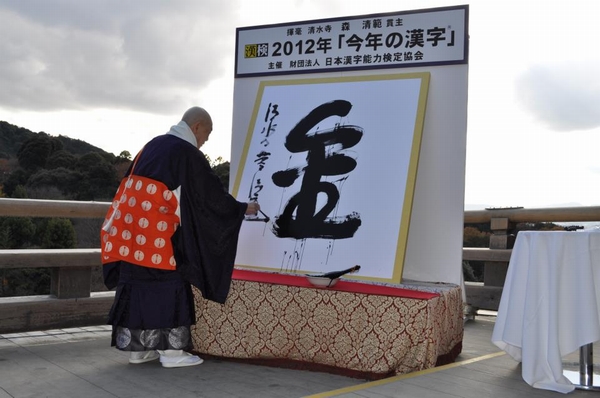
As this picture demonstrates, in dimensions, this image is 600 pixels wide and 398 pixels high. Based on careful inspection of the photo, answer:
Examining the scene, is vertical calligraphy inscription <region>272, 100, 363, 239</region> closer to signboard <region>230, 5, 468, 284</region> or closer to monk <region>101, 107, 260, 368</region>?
signboard <region>230, 5, 468, 284</region>

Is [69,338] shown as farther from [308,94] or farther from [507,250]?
[507,250]

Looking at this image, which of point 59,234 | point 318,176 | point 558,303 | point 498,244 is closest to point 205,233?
point 318,176

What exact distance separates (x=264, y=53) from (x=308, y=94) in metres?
0.58

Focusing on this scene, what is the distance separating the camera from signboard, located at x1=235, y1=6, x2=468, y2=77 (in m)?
3.90

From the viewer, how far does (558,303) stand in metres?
2.91

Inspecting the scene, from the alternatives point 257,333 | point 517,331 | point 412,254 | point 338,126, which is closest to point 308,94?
point 338,126

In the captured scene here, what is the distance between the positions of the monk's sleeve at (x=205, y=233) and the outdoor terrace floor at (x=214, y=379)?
51cm

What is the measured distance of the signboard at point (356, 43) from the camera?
3.90 metres

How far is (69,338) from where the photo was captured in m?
4.13

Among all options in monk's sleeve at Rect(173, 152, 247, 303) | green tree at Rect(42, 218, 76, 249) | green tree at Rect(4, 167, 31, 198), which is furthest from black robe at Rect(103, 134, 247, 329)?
green tree at Rect(4, 167, 31, 198)

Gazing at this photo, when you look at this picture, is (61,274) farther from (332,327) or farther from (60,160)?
(60,160)

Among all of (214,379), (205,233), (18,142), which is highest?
(18,142)

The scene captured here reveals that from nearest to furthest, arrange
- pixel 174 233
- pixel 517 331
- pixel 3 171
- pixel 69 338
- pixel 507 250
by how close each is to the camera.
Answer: pixel 517 331, pixel 174 233, pixel 69 338, pixel 507 250, pixel 3 171

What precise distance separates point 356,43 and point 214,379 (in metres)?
2.47
